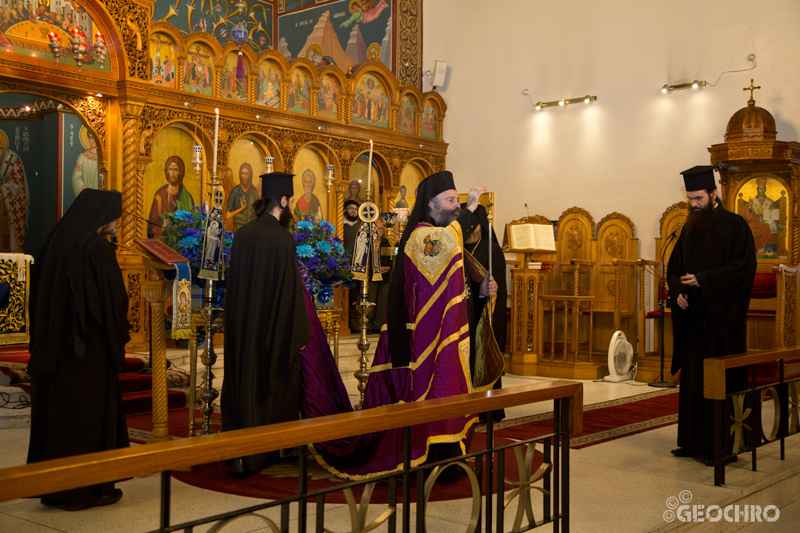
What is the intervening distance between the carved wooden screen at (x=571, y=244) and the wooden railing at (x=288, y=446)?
28.4 ft

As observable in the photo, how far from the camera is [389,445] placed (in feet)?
14.2

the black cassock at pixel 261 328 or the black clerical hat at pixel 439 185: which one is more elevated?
the black clerical hat at pixel 439 185

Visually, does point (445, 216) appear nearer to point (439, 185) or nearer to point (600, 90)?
point (439, 185)

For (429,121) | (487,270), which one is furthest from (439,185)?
(429,121)

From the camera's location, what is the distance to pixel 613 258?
11.5 metres

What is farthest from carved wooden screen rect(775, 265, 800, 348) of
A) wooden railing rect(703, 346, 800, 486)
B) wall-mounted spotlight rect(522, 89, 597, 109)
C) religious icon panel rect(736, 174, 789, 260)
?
wall-mounted spotlight rect(522, 89, 597, 109)

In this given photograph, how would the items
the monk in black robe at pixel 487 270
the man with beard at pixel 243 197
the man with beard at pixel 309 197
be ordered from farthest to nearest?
the man with beard at pixel 309 197, the man with beard at pixel 243 197, the monk in black robe at pixel 487 270

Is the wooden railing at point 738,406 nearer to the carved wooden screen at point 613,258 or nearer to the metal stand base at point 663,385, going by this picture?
the metal stand base at point 663,385

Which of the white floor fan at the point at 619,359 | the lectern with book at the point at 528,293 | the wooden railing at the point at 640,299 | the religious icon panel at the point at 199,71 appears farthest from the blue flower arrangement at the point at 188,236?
the wooden railing at the point at 640,299

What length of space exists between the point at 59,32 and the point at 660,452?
7600 mm

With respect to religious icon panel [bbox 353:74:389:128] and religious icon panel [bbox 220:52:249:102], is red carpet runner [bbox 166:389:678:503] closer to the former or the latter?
religious icon panel [bbox 220:52:249:102]

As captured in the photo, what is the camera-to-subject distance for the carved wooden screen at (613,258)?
36.7ft

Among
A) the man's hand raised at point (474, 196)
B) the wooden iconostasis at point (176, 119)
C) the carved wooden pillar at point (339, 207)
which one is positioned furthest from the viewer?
the carved wooden pillar at point (339, 207)

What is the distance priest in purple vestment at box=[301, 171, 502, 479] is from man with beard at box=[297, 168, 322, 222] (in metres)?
6.43
